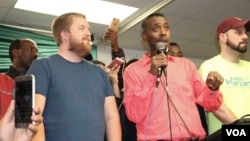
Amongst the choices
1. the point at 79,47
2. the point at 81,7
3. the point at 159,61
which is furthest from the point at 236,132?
the point at 81,7

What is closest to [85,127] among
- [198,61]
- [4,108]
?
[4,108]

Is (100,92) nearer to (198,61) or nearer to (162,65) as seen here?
(162,65)

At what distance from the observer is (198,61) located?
241 inches

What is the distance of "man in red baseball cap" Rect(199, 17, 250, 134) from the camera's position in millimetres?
2074

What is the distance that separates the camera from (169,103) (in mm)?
1821

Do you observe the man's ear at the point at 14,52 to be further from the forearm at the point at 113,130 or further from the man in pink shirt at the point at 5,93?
the forearm at the point at 113,130

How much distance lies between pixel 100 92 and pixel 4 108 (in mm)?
663

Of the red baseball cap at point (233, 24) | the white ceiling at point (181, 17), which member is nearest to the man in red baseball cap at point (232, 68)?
the red baseball cap at point (233, 24)

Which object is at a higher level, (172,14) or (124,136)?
(172,14)

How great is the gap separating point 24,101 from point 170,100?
85 centimetres

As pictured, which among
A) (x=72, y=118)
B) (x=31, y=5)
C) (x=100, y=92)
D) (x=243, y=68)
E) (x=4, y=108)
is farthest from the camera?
(x=31, y=5)

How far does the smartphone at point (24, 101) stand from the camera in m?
1.17

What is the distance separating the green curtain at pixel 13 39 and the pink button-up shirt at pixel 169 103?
254 centimetres

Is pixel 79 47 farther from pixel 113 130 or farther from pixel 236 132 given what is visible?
pixel 236 132
